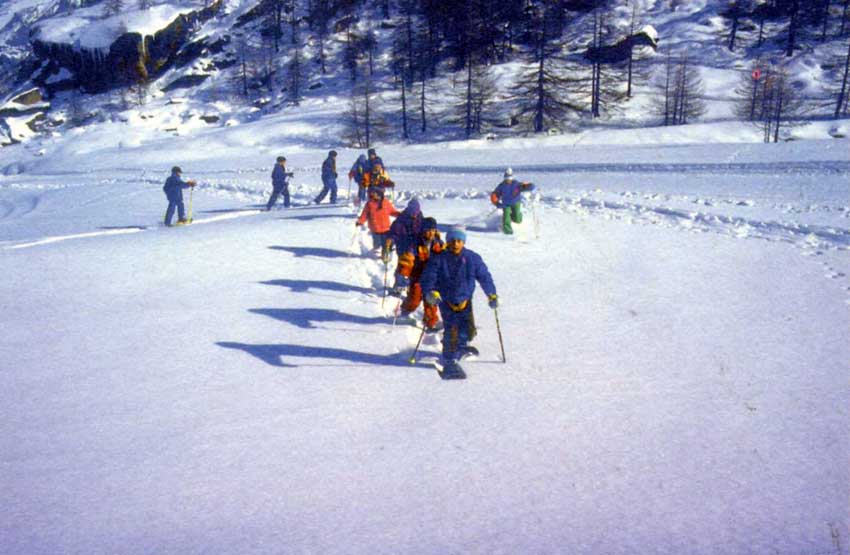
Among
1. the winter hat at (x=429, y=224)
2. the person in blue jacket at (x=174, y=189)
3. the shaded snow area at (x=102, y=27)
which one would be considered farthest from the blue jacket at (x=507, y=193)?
the shaded snow area at (x=102, y=27)

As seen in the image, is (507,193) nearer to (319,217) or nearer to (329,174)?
(319,217)

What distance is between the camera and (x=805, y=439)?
443 centimetres

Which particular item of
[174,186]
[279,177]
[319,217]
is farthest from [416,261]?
[279,177]

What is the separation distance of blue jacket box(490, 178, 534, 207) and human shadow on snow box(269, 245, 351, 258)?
3339 mm

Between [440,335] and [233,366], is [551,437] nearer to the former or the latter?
[440,335]

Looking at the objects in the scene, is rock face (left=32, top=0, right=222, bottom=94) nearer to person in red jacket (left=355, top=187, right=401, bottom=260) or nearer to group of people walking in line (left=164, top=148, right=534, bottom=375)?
person in red jacket (left=355, top=187, right=401, bottom=260)

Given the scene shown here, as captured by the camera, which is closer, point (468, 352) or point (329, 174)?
point (468, 352)

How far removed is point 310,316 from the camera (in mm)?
7516

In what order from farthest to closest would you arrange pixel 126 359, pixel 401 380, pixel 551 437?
1. pixel 126 359
2. pixel 401 380
3. pixel 551 437

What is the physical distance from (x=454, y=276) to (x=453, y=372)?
0.95 m

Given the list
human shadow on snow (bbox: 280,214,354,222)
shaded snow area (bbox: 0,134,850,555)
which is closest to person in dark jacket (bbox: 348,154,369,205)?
human shadow on snow (bbox: 280,214,354,222)

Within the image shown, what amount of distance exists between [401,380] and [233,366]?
1.79 metres

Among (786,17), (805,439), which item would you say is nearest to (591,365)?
(805,439)

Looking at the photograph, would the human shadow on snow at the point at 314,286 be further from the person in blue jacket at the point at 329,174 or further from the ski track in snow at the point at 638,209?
the person in blue jacket at the point at 329,174
